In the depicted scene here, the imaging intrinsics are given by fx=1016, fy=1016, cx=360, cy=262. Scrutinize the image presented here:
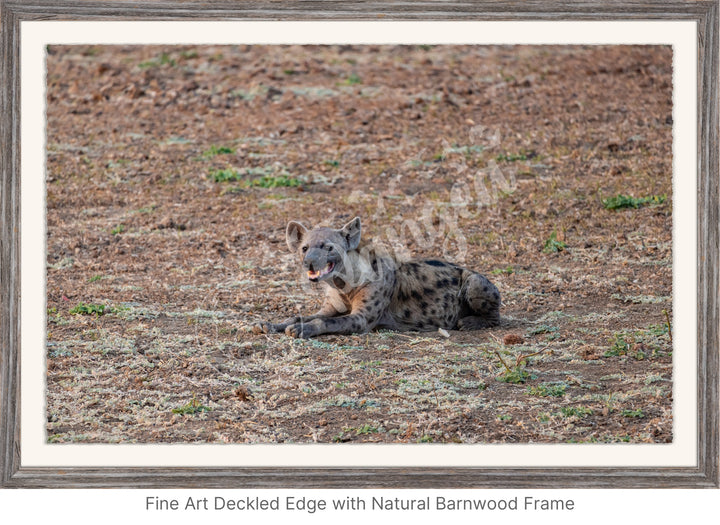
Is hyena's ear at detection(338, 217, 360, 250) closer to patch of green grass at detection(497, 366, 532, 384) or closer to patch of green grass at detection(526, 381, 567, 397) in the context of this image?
patch of green grass at detection(497, 366, 532, 384)

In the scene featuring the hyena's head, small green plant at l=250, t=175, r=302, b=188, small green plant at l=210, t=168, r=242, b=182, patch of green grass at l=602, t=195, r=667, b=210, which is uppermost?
small green plant at l=210, t=168, r=242, b=182

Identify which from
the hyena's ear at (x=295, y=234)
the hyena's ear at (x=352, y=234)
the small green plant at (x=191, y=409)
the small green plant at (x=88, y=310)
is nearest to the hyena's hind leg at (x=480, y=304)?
the hyena's ear at (x=352, y=234)

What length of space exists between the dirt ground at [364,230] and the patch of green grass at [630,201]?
5 centimetres

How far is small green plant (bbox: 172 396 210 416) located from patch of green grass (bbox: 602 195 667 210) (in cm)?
621

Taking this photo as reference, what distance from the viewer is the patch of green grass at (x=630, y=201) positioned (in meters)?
11.7

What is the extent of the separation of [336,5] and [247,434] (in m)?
3.00

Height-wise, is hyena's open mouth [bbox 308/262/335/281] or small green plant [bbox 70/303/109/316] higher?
hyena's open mouth [bbox 308/262/335/281]

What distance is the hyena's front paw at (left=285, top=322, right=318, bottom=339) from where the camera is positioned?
8.45m

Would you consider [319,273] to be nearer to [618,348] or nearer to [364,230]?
[618,348]

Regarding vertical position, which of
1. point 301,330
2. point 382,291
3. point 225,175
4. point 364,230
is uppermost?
point 225,175

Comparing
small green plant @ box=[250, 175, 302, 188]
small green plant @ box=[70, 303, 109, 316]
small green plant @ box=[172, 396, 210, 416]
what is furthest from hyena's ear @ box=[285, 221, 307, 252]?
small green plant @ box=[250, 175, 302, 188]

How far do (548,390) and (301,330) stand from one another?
2155 millimetres

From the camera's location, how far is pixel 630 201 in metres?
Answer: 11.8

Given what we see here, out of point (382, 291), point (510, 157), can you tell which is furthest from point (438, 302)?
point (510, 157)
